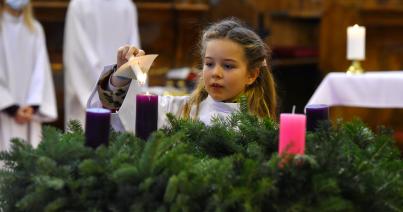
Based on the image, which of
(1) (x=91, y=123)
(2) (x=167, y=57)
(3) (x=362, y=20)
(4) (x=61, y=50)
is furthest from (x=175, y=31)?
(1) (x=91, y=123)

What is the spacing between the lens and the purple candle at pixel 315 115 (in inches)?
70.1

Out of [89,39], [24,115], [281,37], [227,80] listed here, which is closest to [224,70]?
[227,80]

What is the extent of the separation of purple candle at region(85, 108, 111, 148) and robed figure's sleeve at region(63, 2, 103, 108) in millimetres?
4945

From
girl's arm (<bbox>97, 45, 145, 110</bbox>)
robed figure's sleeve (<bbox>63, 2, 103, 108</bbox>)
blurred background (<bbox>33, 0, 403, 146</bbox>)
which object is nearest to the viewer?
girl's arm (<bbox>97, 45, 145, 110</bbox>)

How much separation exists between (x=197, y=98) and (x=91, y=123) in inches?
42.9

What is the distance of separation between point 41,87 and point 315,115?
447 cm

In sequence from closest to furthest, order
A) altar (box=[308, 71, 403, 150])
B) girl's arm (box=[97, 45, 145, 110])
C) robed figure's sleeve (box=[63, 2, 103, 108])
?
girl's arm (box=[97, 45, 145, 110]) → altar (box=[308, 71, 403, 150]) → robed figure's sleeve (box=[63, 2, 103, 108])

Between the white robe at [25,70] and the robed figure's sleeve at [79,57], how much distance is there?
0.42m

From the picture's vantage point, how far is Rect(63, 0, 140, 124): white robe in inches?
256

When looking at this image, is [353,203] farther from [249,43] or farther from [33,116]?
[33,116]

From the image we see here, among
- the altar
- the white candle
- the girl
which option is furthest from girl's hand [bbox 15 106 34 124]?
the girl

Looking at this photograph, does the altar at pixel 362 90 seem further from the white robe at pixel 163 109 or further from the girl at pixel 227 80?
the white robe at pixel 163 109

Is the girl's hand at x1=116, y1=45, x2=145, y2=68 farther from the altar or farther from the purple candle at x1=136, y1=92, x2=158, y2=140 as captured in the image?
the altar

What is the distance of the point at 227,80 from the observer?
97.0 inches
